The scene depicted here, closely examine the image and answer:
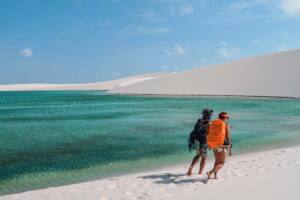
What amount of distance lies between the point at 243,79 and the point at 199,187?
6338cm

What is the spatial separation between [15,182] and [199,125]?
197 inches

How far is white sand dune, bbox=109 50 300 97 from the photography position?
6141 cm

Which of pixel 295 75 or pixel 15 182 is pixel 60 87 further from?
pixel 15 182

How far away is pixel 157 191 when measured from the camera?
6.69m

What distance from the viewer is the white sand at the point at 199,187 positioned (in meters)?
6.16

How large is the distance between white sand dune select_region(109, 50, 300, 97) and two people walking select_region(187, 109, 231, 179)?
52.8 m

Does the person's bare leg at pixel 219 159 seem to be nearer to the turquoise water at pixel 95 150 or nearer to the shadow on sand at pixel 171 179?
the shadow on sand at pixel 171 179

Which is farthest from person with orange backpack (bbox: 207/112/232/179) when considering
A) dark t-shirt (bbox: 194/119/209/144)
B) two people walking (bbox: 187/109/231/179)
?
dark t-shirt (bbox: 194/119/209/144)

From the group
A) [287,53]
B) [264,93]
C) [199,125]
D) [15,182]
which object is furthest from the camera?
[287,53]

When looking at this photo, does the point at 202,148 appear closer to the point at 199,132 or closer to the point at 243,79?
Answer: the point at 199,132

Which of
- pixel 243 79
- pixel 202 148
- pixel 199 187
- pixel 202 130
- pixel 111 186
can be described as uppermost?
pixel 243 79

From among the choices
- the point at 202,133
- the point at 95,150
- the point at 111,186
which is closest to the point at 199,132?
the point at 202,133

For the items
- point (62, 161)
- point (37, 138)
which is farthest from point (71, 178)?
point (37, 138)

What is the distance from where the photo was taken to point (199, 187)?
22.3 ft
